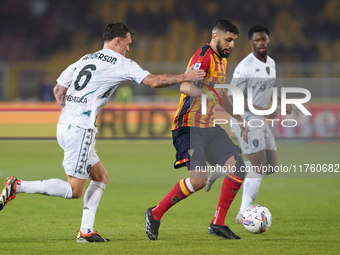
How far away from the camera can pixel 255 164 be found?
6090 millimetres

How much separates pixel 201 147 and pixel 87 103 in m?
1.20

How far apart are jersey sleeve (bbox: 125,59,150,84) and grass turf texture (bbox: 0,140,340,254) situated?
154cm

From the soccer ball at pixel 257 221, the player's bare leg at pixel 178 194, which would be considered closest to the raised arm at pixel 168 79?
→ the player's bare leg at pixel 178 194

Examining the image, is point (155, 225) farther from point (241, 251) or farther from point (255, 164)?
point (255, 164)

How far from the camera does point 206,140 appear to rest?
5.23 m

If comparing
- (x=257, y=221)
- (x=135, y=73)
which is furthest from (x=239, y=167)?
(x=135, y=73)

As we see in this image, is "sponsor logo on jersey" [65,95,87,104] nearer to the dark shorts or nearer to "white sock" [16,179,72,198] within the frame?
"white sock" [16,179,72,198]

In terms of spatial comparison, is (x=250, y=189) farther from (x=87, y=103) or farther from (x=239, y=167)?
(x=87, y=103)

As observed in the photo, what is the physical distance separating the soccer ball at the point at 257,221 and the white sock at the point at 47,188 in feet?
6.05

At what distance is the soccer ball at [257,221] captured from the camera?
5223 millimetres

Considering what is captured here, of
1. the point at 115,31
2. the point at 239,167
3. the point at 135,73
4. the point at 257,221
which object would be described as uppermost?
the point at 115,31

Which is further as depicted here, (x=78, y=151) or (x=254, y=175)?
(x=254, y=175)

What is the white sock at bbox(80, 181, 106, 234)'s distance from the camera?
16.1 ft

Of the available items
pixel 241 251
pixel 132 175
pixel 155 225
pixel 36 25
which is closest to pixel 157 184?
pixel 132 175
